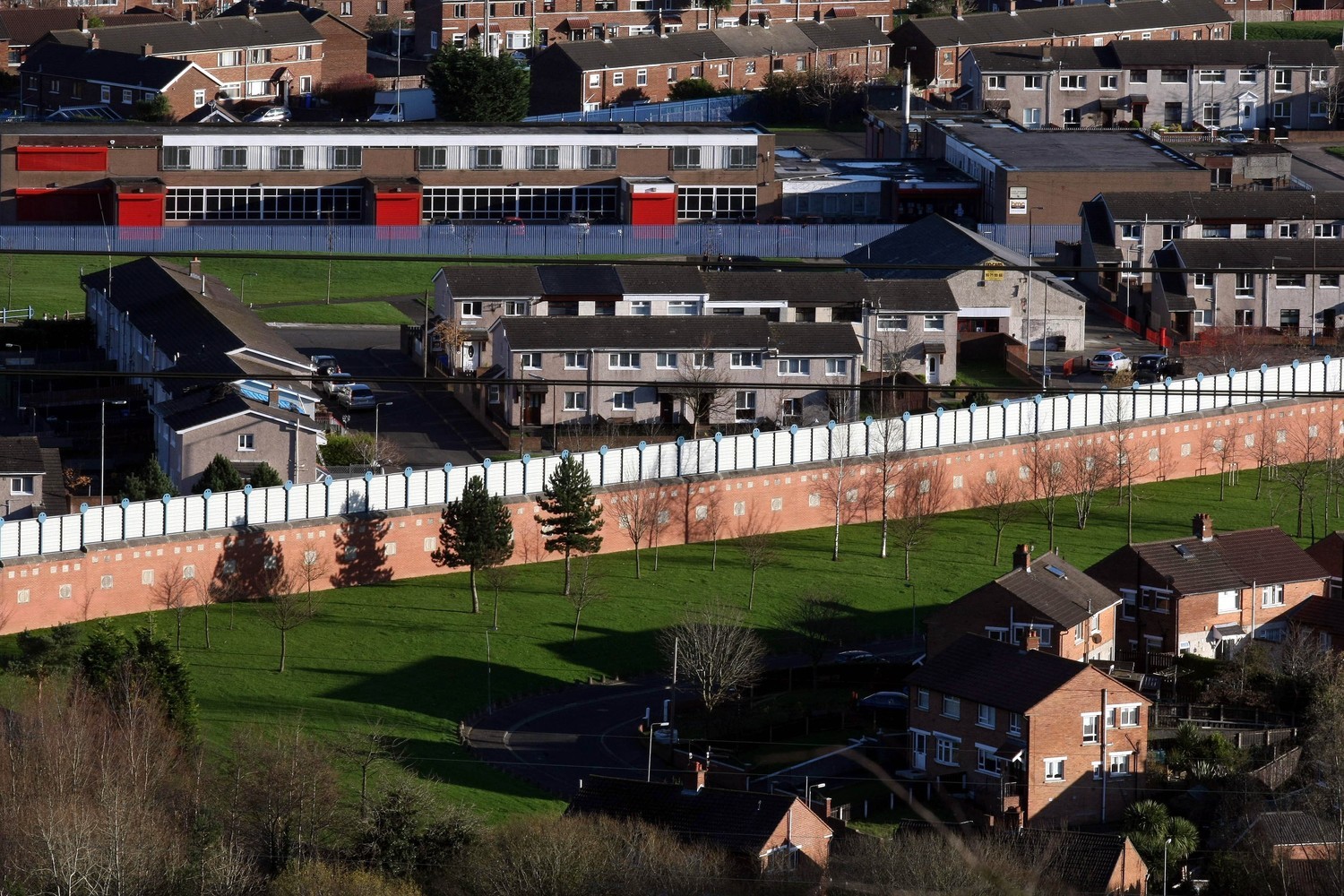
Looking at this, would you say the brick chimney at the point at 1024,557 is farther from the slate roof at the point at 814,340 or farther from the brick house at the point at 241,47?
the brick house at the point at 241,47

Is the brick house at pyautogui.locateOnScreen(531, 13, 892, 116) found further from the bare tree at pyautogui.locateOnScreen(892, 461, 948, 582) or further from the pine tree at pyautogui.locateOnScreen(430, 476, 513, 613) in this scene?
the pine tree at pyautogui.locateOnScreen(430, 476, 513, 613)

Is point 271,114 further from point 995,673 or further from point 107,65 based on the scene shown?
point 995,673

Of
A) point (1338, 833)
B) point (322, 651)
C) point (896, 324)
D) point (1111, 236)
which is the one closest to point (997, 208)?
point (1111, 236)

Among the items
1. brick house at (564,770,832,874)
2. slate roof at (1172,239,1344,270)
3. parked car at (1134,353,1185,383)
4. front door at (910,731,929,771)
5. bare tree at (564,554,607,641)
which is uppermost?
slate roof at (1172,239,1344,270)

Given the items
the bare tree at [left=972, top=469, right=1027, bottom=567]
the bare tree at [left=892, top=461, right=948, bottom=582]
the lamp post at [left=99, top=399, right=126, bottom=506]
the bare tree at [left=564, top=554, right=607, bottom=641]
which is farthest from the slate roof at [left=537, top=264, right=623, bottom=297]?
the bare tree at [left=564, top=554, right=607, bottom=641]

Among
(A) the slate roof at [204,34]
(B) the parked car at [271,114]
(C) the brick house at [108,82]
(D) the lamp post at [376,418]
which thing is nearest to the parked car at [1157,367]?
(D) the lamp post at [376,418]

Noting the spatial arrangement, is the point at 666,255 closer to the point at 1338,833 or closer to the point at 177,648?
the point at 177,648
